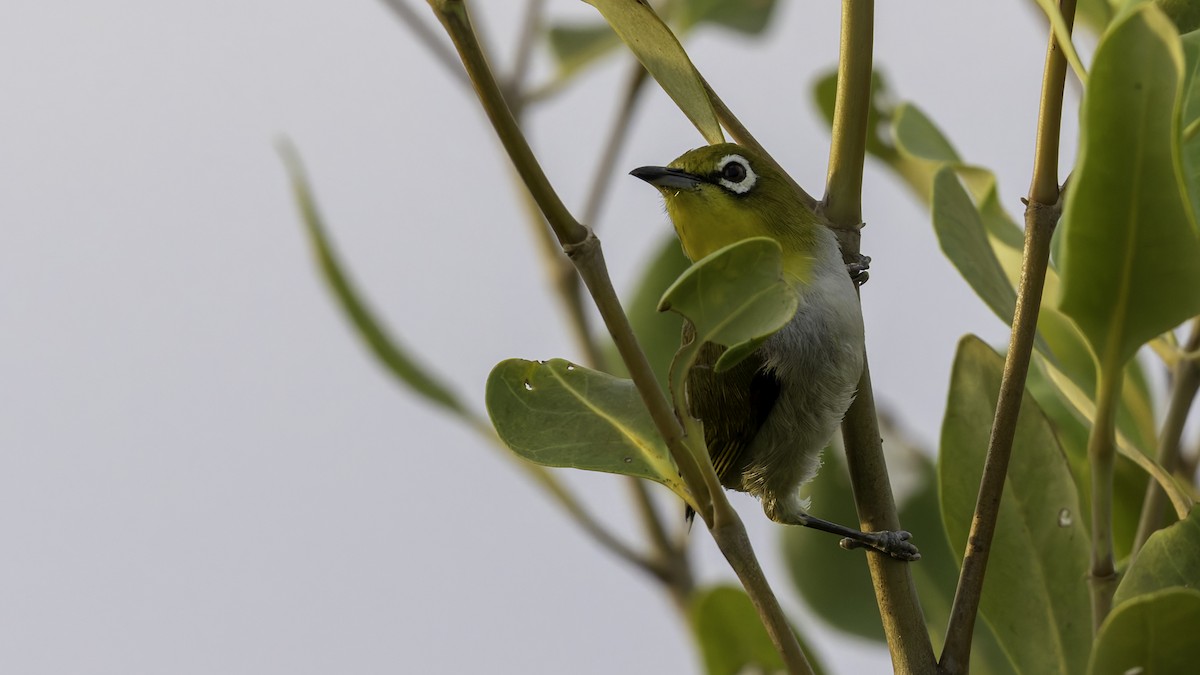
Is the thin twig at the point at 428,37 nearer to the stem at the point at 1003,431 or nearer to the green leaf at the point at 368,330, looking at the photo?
the green leaf at the point at 368,330

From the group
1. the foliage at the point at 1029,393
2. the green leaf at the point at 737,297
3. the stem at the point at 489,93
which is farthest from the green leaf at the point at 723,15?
the stem at the point at 489,93

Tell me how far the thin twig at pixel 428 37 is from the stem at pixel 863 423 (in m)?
1.61

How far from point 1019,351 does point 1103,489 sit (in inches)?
11.7

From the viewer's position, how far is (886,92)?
2.21m

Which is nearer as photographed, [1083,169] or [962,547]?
[1083,169]

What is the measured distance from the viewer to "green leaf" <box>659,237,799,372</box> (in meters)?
1.01

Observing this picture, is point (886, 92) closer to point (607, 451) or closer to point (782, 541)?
point (782, 541)

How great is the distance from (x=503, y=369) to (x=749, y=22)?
2.02 m

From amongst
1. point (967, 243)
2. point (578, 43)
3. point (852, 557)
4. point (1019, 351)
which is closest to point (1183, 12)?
point (967, 243)

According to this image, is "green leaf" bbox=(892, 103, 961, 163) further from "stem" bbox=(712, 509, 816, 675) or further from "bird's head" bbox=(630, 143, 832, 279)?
"stem" bbox=(712, 509, 816, 675)

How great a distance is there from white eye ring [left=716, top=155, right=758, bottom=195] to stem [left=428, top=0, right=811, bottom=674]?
3.86ft

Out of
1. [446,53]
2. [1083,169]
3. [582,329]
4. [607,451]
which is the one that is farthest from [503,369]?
[446,53]

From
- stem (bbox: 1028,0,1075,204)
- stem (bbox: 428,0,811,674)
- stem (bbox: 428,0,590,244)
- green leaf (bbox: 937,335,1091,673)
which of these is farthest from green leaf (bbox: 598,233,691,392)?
stem (bbox: 428,0,590,244)

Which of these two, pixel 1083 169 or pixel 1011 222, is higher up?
pixel 1011 222
